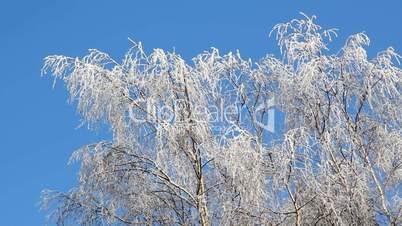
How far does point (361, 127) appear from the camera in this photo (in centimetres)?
1045

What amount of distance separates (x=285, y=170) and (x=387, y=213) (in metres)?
1.43

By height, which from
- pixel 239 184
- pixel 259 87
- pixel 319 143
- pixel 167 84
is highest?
pixel 259 87

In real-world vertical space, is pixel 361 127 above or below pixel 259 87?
below

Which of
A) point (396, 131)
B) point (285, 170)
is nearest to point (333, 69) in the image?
point (396, 131)

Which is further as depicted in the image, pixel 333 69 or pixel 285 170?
pixel 333 69

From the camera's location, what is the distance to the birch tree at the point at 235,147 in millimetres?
9398

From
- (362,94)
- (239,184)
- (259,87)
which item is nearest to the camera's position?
(239,184)

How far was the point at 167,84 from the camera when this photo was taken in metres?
9.96

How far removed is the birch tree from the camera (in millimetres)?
9398

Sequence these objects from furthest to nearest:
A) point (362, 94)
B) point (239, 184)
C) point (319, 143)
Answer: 1. point (362, 94)
2. point (319, 143)
3. point (239, 184)

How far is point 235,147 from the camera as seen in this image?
9141mm

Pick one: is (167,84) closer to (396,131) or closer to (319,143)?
(319,143)

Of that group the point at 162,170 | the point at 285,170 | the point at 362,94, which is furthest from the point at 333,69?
the point at 162,170

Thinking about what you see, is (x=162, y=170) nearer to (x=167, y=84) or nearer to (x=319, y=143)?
(x=167, y=84)
